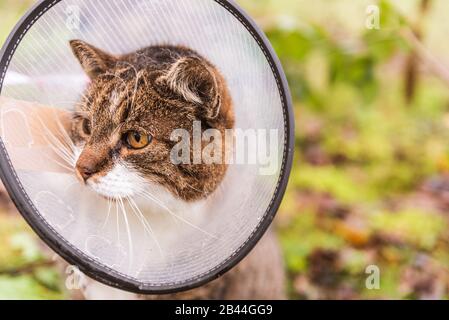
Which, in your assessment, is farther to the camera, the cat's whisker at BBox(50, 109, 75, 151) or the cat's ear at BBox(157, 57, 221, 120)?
the cat's whisker at BBox(50, 109, 75, 151)

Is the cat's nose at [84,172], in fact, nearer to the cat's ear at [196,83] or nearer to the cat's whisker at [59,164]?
the cat's whisker at [59,164]

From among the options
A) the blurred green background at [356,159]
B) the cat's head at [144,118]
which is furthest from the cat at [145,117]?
the blurred green background at [356,159]

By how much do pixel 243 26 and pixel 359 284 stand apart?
127cm

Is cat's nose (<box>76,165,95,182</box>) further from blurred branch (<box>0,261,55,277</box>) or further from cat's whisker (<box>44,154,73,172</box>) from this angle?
blurred branch (<box>0,261,55,277</box>)

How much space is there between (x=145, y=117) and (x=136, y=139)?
0.04m

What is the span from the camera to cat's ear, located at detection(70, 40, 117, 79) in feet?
3.47

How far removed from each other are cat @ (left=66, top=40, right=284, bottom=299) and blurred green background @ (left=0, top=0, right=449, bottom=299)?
78 centimetres

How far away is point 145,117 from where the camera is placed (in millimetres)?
1032

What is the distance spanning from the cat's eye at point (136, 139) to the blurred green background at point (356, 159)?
2.68 ft

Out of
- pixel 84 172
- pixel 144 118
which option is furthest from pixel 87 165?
pixel 144 118

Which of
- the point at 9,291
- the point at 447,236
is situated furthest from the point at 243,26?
the point at 447,236

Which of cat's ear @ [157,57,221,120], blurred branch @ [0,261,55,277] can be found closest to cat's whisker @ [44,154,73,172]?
cat's ear @ [157,57,221,120]

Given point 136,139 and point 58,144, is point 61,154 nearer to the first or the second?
point 58,144
